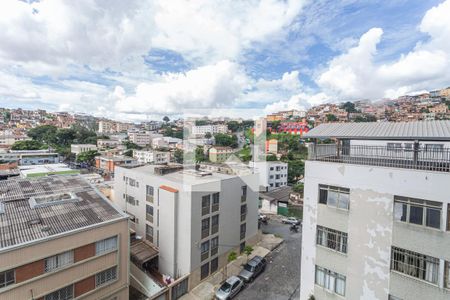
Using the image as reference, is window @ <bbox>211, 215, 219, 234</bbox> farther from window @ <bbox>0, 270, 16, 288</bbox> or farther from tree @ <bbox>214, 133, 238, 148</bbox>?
tree @ <bbox>214, 133, 238, 148</bbox>

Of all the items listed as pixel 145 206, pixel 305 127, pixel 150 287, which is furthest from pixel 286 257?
pixel 305 127

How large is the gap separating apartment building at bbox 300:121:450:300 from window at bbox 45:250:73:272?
9357mm

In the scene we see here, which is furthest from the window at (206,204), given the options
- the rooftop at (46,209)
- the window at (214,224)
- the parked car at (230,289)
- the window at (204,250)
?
the rooftop at (46,209)

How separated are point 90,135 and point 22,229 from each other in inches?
3341

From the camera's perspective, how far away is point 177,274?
1384 centimetres

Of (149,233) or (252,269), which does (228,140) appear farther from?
(252,269)

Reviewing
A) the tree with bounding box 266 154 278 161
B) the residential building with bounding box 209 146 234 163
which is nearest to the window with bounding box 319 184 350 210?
the tree with bounding box 266 154 278 161

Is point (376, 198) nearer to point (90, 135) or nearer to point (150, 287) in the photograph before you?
point (150, 287)

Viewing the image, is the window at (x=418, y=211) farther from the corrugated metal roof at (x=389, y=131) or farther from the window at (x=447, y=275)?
the corrugated metal roof at (x=389, y=131)

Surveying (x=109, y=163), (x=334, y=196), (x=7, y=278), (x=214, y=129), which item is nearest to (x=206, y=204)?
(x=334, y=196)

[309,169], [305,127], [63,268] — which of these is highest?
[305,127]

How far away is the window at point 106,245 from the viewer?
10.4 m

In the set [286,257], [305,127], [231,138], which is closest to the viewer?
[286,257]

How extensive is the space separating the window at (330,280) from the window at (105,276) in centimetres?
924
